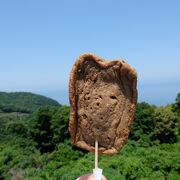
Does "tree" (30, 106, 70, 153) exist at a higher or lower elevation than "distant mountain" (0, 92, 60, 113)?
lower

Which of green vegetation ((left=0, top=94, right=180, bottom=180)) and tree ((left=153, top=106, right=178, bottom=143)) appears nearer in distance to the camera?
green vegetation ((left=0, top=94, right=180, bottom=180))

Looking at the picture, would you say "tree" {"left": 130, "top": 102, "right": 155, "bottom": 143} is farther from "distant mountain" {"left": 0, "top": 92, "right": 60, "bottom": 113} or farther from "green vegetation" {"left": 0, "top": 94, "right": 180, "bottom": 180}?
"distant mountain" {"left": 0, "top": 92, "right": 60, "bottom": 113}

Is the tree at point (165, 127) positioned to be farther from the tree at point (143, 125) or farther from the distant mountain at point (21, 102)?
the distant mountain at point (21, 102)

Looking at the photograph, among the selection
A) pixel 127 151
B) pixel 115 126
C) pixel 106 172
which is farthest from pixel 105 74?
pixel 127 151

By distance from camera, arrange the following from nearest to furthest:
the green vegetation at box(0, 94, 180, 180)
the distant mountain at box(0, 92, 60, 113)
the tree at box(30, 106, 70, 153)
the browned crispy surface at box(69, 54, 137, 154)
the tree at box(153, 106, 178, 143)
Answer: the browned crispy surface at box(69, 54, 137, 154) < the green vegetation at box(0, 94, 180, 180) < the tree at box(30, 106, 70, 153) < the tree at box(153, 106, 178, 143) < the distant mountain at box(0, 92, 60, 113)

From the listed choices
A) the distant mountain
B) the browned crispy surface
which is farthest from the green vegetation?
the distant mountain

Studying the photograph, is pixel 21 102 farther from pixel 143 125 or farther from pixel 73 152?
pixel 73 152

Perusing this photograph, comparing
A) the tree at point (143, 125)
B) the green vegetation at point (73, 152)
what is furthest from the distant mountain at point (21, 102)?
the tree at point (143, 125)
